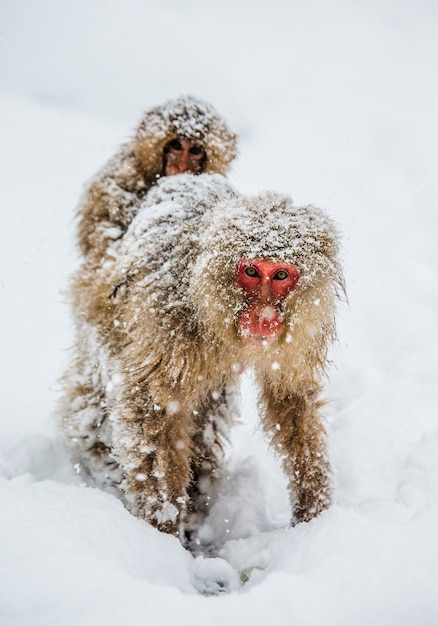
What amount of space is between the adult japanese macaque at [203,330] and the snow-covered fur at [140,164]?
1.13ft

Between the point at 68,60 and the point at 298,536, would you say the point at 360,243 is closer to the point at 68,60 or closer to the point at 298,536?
the point at 298,536

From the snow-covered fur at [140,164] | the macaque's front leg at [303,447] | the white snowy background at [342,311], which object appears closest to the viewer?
the white snowy background at [342,311]

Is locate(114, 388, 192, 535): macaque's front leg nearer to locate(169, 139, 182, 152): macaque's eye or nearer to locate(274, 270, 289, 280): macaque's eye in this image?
locate(274, 270, 289, 280): macaque's eye

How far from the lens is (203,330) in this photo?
2215 millimetres

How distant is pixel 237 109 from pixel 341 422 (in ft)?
19.5

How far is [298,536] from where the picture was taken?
2.22 metres

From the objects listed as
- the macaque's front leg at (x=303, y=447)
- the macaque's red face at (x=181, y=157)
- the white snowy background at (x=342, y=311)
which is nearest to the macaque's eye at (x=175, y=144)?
the macaque's red face at (x=181, y=157)

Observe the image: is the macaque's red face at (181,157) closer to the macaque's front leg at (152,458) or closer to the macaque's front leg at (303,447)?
the macaque's front leg at (303,447)

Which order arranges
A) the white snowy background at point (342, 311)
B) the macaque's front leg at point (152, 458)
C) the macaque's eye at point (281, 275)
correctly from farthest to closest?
the macaque's front leg at point (152, 458) → the macaque's eye at point (281, 275) → the white snowy background at point (342, 311)

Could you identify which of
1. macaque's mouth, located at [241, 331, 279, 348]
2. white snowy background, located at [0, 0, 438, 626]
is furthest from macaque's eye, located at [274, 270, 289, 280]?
white snowy background, located at [0, 0, 438, 626]

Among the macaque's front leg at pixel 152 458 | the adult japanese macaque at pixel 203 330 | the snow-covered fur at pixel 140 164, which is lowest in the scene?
the macaque's front leg at pixel 152 458

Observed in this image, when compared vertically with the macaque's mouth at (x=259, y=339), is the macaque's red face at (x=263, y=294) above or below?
above

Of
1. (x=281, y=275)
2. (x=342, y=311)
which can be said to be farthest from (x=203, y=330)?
(x=342, y=311)

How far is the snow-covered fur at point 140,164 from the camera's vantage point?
130 inches
